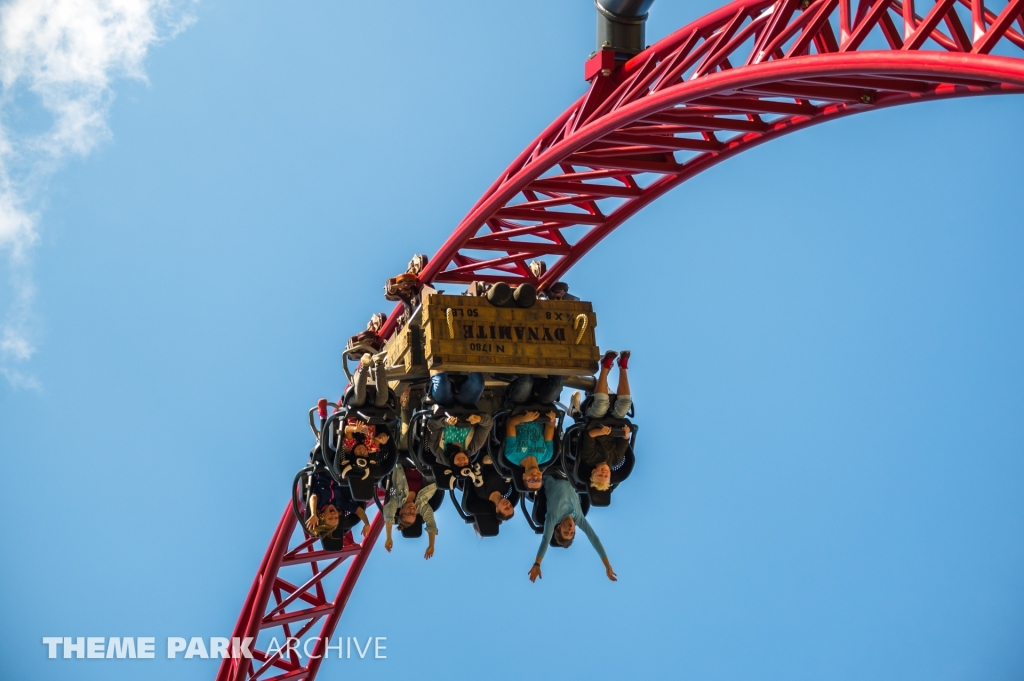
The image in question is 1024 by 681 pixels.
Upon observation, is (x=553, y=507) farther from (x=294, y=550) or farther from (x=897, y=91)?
(x=294, y=550)

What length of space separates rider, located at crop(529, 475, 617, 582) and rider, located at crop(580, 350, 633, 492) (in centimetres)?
46

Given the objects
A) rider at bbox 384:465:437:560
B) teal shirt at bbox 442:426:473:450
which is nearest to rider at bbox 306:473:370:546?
rider at bbox 384:465:437:560

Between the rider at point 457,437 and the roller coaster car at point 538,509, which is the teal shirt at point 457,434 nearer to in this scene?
the rider at point 457,437

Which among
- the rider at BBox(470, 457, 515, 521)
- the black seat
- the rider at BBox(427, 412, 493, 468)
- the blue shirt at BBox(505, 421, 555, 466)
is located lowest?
the rider at BBox(470, 457, 515, 521)

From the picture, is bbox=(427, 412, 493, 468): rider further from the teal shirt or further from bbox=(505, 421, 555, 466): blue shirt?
bbox=(505, 421, 555, 466): blue shirt

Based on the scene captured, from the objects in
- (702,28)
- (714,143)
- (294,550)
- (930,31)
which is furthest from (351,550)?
(930,31)

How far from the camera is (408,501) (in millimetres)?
19078

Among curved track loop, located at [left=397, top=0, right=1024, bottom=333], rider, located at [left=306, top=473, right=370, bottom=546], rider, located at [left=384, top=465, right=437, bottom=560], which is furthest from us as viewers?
rider, located at [left=306, top=473, right=370, bottom=546]

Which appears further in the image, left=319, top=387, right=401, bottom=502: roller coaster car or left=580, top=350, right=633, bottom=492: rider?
left=319, top=387, right=401, bottom=502: roller coaster car

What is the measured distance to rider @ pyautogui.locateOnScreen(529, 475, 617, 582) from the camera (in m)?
18.1

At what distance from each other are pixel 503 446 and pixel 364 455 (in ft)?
5.27

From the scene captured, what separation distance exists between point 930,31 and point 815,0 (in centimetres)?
227

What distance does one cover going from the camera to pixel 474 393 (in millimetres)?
17391

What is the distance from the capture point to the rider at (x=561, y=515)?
1812cm
